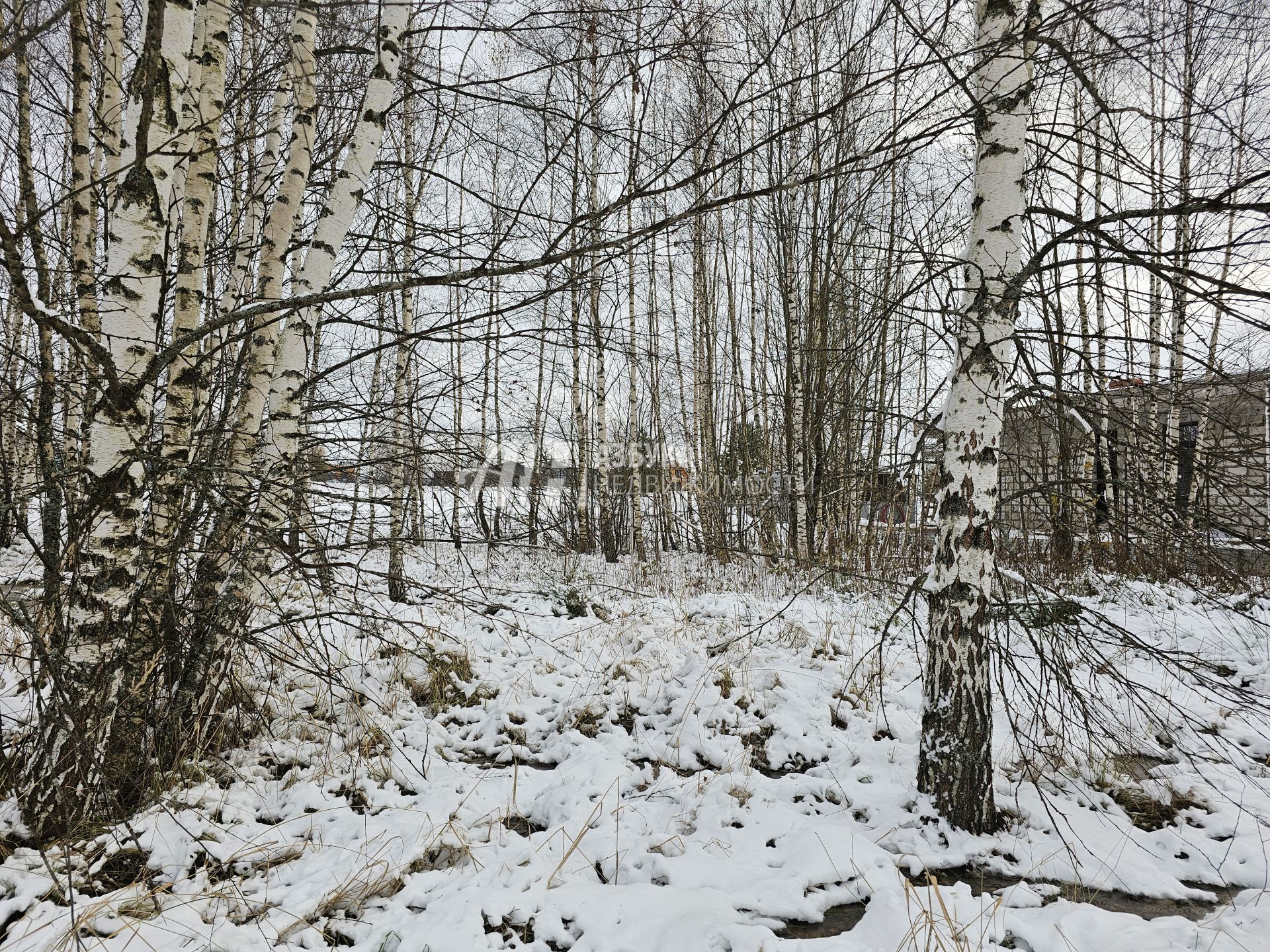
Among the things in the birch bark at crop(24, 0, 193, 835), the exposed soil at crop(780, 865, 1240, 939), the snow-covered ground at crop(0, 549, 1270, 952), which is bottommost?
the exposed soil at crop(780, 865, 1240, 939)

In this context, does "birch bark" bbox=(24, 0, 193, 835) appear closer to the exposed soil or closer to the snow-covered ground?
the snow-covered ground

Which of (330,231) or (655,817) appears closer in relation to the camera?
(655,817)

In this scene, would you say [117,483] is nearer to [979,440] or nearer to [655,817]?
[655,817]

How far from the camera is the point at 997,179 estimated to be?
261cm

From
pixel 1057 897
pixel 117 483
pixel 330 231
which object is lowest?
pixel 1057 897

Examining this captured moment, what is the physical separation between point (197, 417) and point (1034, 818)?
453 cm

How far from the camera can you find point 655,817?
9.73ft

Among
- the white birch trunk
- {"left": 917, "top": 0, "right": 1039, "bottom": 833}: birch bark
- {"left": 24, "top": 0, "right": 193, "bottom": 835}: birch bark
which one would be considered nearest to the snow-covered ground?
{"left": 917, "top": 0, "right": 1039, "bottom": 833}: birch bark

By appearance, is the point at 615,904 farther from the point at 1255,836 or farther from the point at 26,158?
the point at 26,158

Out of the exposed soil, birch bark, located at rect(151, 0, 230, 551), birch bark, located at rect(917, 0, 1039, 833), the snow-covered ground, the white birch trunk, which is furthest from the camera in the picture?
the white birch trunk

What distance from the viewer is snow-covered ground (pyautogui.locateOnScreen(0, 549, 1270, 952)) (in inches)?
86.2

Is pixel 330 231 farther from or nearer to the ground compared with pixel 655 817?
farther from the ground

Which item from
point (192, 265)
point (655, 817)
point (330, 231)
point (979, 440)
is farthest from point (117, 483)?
point (979, 440)

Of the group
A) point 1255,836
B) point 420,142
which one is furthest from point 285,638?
point 420,142
